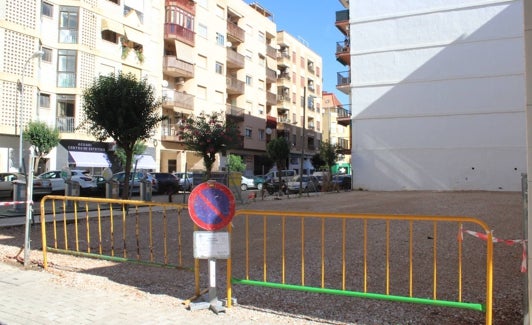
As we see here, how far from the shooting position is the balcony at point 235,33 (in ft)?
164

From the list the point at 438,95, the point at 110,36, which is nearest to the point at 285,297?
the point at 438,95

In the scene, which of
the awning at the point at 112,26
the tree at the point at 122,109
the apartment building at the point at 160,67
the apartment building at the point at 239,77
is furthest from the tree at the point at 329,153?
the tree at the point at 122,109

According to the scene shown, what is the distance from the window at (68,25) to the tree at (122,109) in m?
18.4

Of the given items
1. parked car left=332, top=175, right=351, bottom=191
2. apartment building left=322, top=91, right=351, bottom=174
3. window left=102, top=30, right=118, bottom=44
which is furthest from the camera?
apartment building left=322, top=91, right=351, bottom=174

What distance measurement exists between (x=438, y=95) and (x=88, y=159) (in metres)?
22.9

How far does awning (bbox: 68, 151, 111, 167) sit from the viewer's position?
31.9 metres

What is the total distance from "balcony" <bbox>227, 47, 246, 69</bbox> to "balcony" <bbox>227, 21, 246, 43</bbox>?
131 centimetres

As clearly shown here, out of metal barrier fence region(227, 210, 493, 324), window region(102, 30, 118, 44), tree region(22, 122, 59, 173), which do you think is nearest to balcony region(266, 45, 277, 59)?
window region(102, 30, 118, 44)

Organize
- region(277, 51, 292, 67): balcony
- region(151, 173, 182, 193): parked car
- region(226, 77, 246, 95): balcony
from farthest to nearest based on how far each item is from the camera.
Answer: region(277, 51, 292, 67): balcony → region(226, 77, 246, 95): balcony → region(151, 173, 182, 193): parked car

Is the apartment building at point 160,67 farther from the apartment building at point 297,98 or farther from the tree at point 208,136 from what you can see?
the tree at point 208,136

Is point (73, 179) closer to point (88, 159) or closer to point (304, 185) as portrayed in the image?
point (88, 159)

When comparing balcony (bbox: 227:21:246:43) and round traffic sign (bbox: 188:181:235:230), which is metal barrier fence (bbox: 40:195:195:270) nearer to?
round traffic sign (bbox: 188:181:235:230)

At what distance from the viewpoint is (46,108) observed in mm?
31156

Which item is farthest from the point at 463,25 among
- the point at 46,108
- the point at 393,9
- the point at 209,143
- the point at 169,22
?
the point at 46,108
